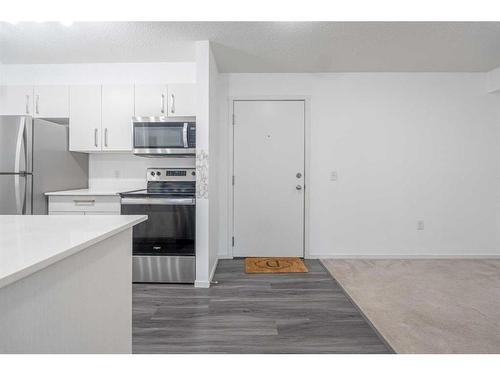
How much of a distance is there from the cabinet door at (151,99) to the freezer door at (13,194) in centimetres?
127

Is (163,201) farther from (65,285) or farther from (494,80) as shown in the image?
(494,80)

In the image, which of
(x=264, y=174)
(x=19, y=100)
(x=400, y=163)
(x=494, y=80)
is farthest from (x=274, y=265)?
(x=494, y=80)

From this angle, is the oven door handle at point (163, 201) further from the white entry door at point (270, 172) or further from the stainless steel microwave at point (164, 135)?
the white entry door at point (270, 172)

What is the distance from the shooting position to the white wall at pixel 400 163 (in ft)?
13.0

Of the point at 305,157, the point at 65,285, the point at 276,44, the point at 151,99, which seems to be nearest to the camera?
the point at 65,285

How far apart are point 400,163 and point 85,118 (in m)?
3.74

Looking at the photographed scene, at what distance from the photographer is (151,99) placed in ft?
11.0

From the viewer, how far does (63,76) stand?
3615 millimetres

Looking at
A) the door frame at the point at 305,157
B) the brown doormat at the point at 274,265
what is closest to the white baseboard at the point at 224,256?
the door frame at the point at 305,157

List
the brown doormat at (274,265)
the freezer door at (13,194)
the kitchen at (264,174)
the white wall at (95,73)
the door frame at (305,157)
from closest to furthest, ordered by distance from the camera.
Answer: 1. the kitchen at (264,174)
2. the freezer door at (13,194)
3. the brown doormat at (274,265)
4. the white wall at (95,73)
5. the door frame at (305,157)

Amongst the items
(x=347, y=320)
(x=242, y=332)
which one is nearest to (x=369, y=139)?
(x=347, y=320)

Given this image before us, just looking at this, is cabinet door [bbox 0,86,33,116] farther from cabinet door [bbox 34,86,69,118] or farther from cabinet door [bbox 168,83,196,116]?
cabinet door [bbox 168,83,196,116]

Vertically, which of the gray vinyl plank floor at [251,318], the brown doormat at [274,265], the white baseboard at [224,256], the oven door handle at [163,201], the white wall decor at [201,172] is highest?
the white wall decor at [201,172]

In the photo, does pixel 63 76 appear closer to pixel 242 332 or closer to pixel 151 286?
pixel 151 286
